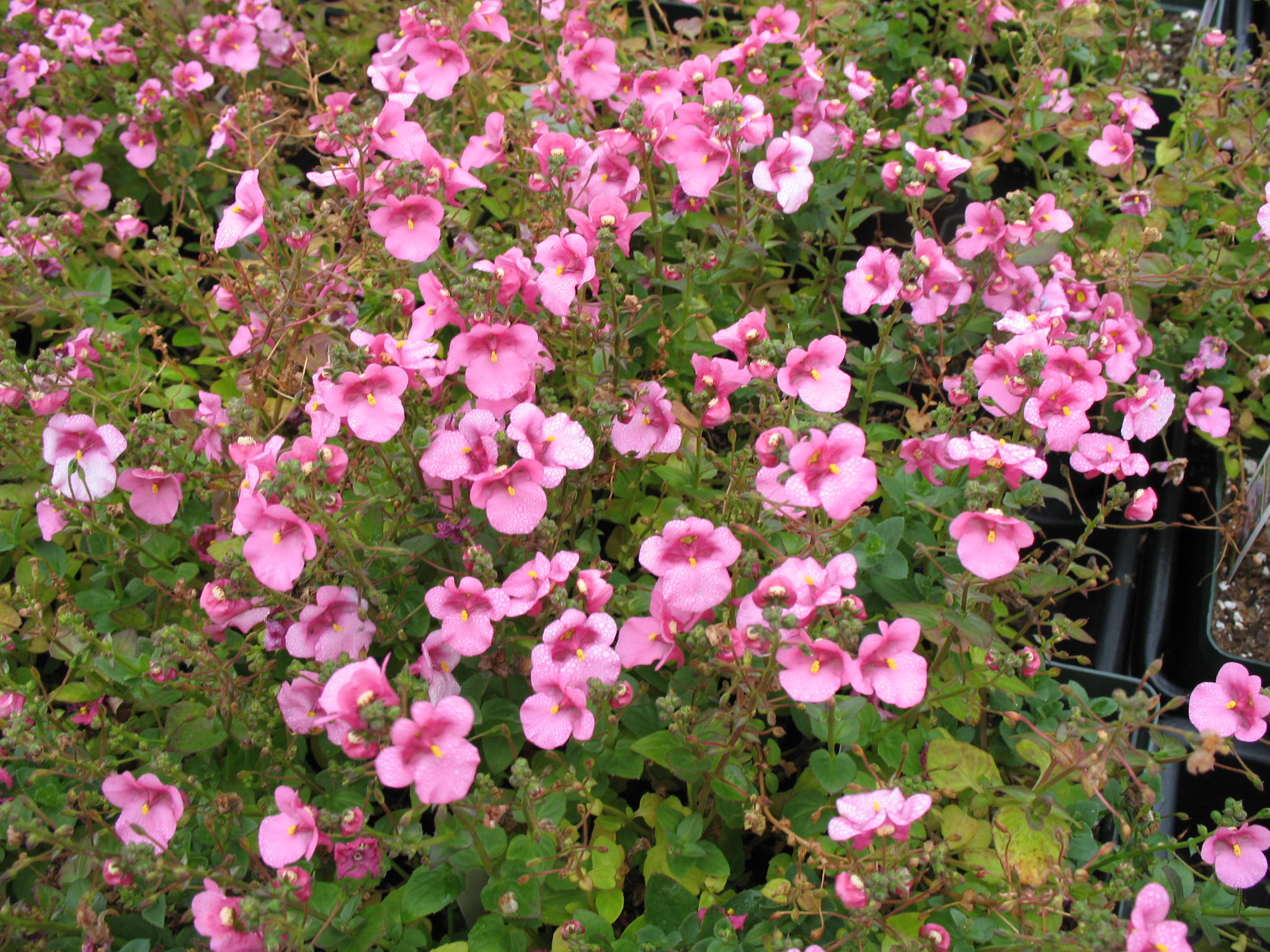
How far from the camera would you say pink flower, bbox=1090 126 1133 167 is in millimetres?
2271

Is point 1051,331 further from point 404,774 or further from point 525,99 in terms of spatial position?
point 525,99

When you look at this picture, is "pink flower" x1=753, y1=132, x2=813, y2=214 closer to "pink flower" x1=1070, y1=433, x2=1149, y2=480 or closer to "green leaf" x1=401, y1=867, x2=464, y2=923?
"pink flower" x1=1070, y1=433, x2=1149, y2=480

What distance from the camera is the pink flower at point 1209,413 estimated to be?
7.11 feet

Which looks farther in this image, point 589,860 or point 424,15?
point 424,15

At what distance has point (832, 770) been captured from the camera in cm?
142

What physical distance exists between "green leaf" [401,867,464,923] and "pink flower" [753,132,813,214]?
132 cm

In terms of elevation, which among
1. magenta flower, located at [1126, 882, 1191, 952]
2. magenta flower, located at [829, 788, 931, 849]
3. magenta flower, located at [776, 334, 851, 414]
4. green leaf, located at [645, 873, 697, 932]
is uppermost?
magenta flower, located at [776, 334, 851, 414]

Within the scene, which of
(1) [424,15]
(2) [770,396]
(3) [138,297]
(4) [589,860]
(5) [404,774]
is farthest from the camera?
(3) [138,297]

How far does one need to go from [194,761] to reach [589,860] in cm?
71

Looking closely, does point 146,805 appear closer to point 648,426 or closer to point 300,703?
point 300,703

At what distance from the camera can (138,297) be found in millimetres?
2648

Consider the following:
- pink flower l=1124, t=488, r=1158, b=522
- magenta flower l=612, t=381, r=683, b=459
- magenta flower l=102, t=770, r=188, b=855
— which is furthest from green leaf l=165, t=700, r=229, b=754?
pink flower l=1124, t=488, r=1158, b=522

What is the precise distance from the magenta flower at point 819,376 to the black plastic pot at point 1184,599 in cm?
105

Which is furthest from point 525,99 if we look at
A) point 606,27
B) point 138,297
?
point 138,297
